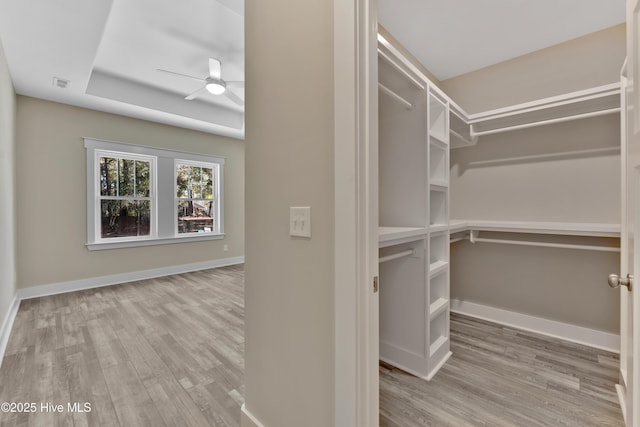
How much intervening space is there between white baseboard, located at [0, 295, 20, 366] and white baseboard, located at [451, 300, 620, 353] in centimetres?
404

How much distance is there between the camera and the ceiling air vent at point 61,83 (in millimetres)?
3130

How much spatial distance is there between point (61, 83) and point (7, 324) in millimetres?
2590

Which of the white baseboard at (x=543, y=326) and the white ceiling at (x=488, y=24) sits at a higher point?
the white ceiling at (x=488, y=24)

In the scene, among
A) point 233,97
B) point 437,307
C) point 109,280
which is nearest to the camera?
point 437,307

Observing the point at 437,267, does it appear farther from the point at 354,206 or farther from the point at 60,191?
the point at 60,191

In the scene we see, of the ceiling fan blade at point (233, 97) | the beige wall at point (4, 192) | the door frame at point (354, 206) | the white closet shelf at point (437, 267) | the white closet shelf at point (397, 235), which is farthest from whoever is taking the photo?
the ceiling fan blade at point (233, 97)

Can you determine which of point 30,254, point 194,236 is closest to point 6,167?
point 30,254

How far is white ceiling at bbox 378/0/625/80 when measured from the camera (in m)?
2.05

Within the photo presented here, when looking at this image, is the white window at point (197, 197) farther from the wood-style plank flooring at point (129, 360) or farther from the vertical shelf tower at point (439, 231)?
the vertical shelf tower at point (439, 231)

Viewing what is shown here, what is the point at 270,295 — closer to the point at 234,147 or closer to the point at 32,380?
the point at 32,380

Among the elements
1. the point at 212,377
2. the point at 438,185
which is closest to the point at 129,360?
the point at 212,377

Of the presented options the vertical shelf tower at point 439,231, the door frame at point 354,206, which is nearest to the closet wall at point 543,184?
the vertical shelf tower at point 439,231

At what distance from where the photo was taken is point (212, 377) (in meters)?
1.93

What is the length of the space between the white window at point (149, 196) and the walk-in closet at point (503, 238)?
4.04 meters
